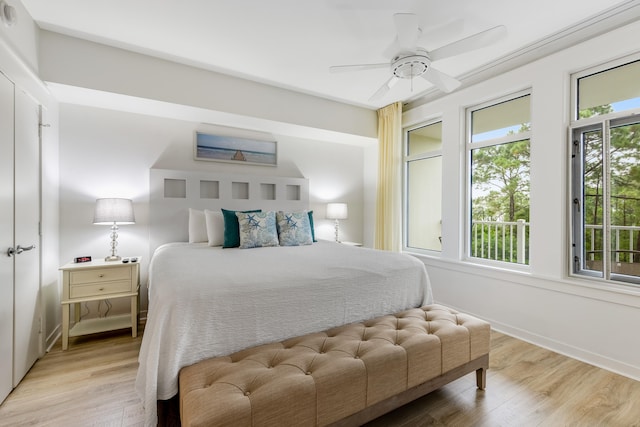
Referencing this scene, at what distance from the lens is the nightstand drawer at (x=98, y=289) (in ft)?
7.97

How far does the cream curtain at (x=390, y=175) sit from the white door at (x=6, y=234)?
3713mm

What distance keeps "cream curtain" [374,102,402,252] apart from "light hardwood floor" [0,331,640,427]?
200cm

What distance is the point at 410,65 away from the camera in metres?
2.25

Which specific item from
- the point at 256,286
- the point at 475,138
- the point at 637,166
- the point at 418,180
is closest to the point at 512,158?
the point at 475,138

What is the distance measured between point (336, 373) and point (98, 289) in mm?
2388

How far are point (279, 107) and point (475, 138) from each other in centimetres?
236

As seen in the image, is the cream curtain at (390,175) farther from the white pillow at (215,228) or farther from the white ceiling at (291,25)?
the white pillow at (215,228)

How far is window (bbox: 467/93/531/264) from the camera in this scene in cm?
297

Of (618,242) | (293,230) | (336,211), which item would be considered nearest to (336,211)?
(336,211)

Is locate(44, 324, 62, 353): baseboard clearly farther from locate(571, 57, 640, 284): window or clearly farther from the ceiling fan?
locate(571, 57, 640, 284): window

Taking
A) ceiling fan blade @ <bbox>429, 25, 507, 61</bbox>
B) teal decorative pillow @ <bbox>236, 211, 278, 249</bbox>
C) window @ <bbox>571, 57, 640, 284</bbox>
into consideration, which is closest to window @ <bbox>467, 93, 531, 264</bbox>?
window @ <bbox>571, 57, 640, 284</bbox>

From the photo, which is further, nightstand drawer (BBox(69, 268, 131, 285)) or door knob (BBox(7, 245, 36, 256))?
nightstand drawer (BBox(69, 268, 131, 285))

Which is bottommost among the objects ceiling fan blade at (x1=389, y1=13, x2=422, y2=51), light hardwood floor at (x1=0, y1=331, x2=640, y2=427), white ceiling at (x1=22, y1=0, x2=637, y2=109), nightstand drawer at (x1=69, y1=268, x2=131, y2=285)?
light hardwood floor at (x1=0, y1=331, x2=640, y2=427)

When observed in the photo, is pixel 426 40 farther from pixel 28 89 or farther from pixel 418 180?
pixel 28 89
